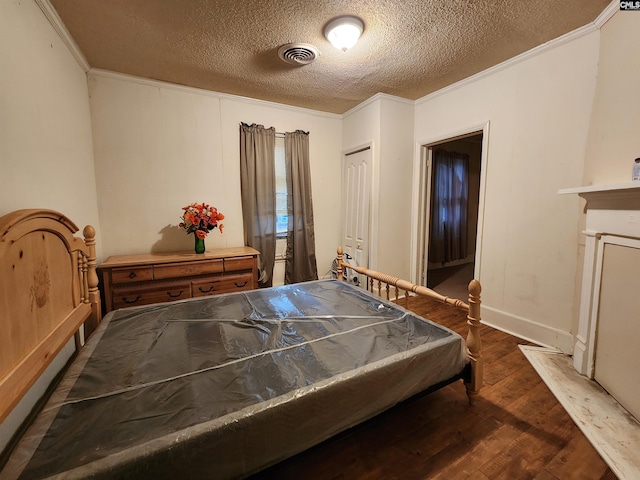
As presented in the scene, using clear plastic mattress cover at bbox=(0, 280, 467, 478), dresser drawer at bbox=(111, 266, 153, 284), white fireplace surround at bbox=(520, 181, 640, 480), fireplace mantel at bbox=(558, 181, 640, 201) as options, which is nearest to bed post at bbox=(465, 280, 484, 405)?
clear plastic mattress cover at bbox=(0, 280, 467, 478)

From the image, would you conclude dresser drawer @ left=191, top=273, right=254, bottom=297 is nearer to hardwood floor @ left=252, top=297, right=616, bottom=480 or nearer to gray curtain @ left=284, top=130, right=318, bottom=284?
gray curtain @ left=284, top=130, right=318, bottom=284

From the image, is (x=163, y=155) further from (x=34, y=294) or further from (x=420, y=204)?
(x=420, y=204)

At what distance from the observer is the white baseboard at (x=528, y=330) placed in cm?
228

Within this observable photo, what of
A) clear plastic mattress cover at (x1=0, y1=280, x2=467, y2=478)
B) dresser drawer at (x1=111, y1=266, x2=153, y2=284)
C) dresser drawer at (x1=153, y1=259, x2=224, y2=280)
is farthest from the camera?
dresser drawer at (x1=153, y1=259, x2=224, y2=280)

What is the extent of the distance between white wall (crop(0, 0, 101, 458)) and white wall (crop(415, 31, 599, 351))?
348 cm

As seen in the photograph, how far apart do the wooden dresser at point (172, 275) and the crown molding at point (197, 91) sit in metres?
1.76

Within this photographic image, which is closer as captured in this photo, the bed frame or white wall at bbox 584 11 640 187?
the bed frame

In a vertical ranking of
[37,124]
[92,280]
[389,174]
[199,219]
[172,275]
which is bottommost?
[172,275]

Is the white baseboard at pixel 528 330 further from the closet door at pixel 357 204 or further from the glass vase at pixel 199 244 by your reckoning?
the glass vase at pixel 199 244

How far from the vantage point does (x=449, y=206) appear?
5449mm

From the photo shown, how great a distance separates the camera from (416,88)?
3074 mm

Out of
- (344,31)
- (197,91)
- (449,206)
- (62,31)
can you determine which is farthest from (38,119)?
(449,206)

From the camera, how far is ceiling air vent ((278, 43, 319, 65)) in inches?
88.4

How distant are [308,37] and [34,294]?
7.76 ft
